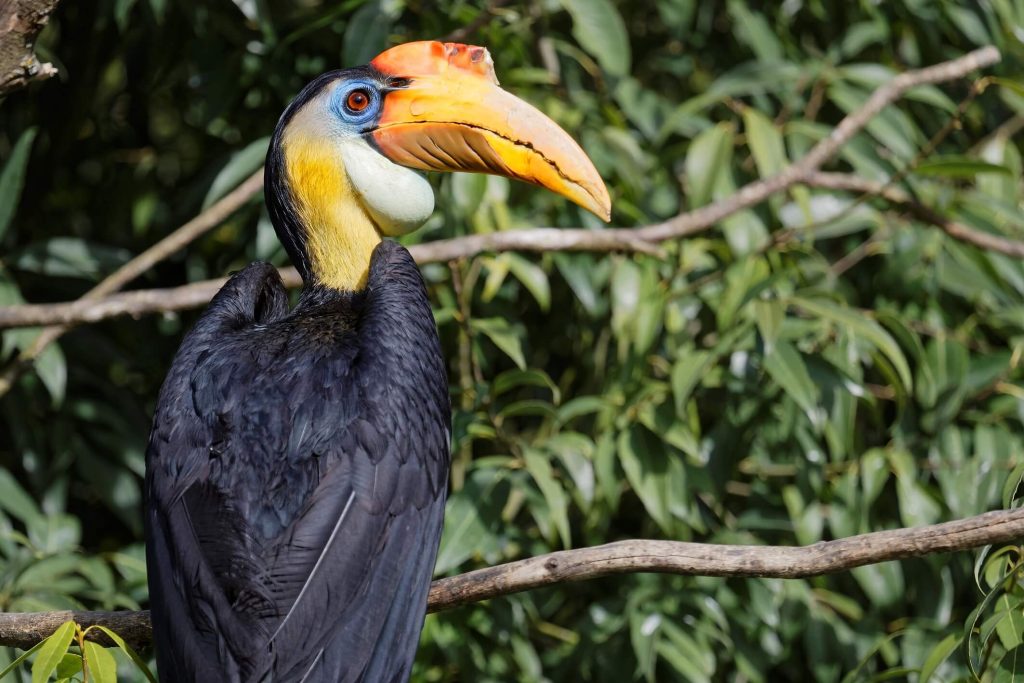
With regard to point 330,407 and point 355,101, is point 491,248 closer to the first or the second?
point 355,101

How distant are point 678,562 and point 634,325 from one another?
141 centimetres

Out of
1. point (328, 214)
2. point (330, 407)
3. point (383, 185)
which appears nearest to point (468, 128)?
point (383, 185)

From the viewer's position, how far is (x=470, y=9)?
4020mm

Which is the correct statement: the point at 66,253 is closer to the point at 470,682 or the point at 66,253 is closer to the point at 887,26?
the point at 470,682

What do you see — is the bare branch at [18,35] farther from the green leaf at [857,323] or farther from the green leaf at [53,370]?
the green leaf at [857,323]

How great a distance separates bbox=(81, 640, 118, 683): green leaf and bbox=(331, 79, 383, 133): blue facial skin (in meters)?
1.58

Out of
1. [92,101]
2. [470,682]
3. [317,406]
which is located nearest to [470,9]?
[92,101]

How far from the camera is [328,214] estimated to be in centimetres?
335

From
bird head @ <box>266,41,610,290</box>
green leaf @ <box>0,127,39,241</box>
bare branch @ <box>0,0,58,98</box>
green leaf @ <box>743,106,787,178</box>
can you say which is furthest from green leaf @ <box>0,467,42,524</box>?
green leaf @ <box>743,106,787,178</box>

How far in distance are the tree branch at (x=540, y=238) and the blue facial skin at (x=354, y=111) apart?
49 cm

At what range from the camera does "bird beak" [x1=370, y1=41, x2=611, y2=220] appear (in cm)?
322

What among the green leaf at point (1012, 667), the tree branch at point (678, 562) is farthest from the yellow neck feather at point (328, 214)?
the green leaf at point (1012, 667)

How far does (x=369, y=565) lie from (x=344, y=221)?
1.06 meters

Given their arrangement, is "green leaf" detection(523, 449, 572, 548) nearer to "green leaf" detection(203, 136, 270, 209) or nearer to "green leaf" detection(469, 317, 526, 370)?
"green leaf" detection(469, 317, 526, 370)
